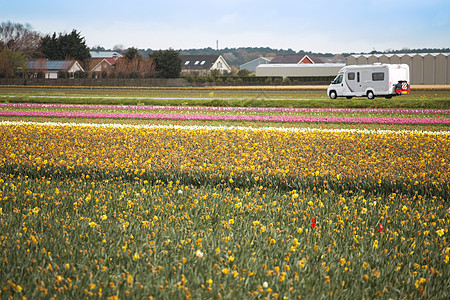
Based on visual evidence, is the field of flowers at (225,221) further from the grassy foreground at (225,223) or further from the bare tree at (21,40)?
the bare tree at (21,40)

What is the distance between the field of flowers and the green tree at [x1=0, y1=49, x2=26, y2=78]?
53.8 m

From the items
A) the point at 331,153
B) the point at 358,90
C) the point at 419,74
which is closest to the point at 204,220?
the point at 331,153

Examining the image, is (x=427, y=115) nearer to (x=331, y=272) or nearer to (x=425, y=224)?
(x=425, y=224)

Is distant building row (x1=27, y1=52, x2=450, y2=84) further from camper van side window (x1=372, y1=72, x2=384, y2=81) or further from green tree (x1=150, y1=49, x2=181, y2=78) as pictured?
camper van side window (x1=372, y1=72, x2=384, y2=81)

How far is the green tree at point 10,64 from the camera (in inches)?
2336

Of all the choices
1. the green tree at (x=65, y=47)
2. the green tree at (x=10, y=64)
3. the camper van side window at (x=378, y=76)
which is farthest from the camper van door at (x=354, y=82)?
the green tree at (x=65, y=47)

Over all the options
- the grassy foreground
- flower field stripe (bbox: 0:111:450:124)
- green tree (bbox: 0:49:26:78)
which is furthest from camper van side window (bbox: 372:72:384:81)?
green tree (bbox: 0:49:26:78)

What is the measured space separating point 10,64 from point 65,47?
17.9 m

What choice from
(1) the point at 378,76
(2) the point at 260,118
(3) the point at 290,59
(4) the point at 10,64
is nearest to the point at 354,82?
(1) the point at 378,76

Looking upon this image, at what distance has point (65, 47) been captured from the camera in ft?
254

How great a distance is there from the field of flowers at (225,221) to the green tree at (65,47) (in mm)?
70911

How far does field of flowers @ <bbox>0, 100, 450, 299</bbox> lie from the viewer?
423 centimetres

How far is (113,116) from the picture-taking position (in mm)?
19891

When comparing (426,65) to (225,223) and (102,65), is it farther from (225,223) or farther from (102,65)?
(225,223)
